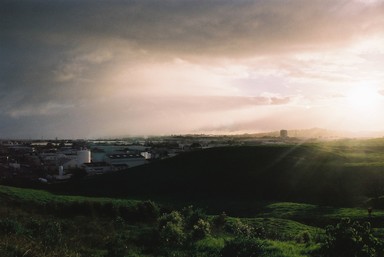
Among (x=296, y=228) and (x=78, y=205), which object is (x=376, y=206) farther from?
(x=78, y=205)

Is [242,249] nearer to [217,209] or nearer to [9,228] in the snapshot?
[9,228]

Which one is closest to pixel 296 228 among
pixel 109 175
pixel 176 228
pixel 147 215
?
pixel 147 215

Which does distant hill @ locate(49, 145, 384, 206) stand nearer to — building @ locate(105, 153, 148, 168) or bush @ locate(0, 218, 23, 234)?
building @ locate(105, 153, 148, 168)

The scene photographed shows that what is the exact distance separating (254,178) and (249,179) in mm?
1130

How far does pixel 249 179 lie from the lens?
8388cm

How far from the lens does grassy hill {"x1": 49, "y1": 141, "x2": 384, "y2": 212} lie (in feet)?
234

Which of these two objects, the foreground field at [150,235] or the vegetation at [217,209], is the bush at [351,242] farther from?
the foreground field at [150,235]

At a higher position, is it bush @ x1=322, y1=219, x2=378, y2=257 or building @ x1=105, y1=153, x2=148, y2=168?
bush @ x1=322, y1=219, x2=378, y2=257

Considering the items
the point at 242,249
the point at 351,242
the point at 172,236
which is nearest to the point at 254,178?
the point at 172,236

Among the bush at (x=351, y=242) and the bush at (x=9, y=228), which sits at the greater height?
the bush at (x=351, y=242)

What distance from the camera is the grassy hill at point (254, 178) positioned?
71.4 meters

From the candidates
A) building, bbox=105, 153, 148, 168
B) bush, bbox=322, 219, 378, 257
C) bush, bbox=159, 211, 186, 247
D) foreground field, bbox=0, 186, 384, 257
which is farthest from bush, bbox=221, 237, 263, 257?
building, bbox=105, 153, 148, 168

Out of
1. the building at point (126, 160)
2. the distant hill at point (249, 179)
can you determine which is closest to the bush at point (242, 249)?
the distant hill at point (249, 179)

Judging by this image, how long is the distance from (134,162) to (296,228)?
115049mm
